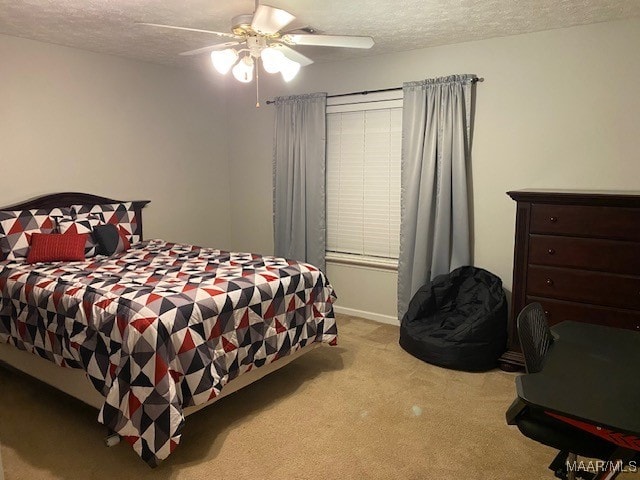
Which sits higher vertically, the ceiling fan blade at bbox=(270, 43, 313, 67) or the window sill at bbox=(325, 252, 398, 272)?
the ceiling fan blade at bbox=(270, 43, 313, 67)

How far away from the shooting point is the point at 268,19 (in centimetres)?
237

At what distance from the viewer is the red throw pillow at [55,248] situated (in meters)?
3.34

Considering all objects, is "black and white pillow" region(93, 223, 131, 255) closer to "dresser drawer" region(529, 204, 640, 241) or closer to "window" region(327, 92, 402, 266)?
"window" region(327, 92, 402, 266)

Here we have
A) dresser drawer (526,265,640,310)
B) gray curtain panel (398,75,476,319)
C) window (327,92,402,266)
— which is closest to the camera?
dresser drawer (526,265,640,310)

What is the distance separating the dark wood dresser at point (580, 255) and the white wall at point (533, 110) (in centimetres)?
50

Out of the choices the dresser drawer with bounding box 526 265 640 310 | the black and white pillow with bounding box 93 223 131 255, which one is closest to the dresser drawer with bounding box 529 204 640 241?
the dresser drawer with bounding box 526 265 640 310

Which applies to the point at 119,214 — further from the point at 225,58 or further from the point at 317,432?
the point at 317,432

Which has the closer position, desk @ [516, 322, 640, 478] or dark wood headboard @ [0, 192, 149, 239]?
desk @ [516, 322, 640, 478]

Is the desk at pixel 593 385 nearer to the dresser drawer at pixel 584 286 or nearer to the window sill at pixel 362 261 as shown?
the dresser drawer at pixel 584 286

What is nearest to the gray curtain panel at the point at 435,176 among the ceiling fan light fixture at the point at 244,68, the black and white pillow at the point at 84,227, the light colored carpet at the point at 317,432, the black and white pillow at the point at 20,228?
the light colored carpet at the point at 317,432

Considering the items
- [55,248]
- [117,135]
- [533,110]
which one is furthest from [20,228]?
[533,110]

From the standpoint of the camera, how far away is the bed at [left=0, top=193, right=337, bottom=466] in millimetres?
2227

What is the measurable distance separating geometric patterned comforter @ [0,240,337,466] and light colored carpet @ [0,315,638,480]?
0.88 feet

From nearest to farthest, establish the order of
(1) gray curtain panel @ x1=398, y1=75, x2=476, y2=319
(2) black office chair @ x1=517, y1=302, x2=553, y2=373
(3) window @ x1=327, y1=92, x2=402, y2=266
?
(2) black office chair @ x1=517, y1=302, x2=553, y2=373
(1) gray curtain panel @ x1=398, y1=75, x2=476, y2=319
(3) window @ x1=327, y1=92, x2=402, y2=266
